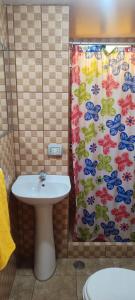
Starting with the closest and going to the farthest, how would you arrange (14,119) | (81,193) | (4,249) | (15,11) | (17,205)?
(4,249) < (15,11) < (14,119) < (17,205) < (81,193)

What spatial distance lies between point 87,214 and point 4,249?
3.80ft

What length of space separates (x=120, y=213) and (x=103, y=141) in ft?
2.46

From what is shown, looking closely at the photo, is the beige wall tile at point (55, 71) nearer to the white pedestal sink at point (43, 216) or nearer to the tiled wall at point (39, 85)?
the tiled wall at point (39, 85)

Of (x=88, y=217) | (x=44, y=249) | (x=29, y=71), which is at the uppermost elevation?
(x=29, y=71)

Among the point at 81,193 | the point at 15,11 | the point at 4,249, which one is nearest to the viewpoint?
the point at 4,249

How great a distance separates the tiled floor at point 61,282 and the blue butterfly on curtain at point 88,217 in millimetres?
341

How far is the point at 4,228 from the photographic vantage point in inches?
47.9

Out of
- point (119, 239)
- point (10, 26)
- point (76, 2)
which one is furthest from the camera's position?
point (119, 239)

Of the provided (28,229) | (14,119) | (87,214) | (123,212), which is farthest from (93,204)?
(14,119)

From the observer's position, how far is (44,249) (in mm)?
1903

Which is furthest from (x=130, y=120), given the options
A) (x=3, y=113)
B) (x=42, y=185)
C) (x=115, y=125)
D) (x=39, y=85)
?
(x=3, y=113)

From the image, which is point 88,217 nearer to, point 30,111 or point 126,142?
point 126,142

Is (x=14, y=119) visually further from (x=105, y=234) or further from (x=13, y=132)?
(x=105, y=234)

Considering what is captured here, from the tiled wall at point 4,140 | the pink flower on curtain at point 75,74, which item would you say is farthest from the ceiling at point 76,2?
the pink flower on curtain at point 75,74
